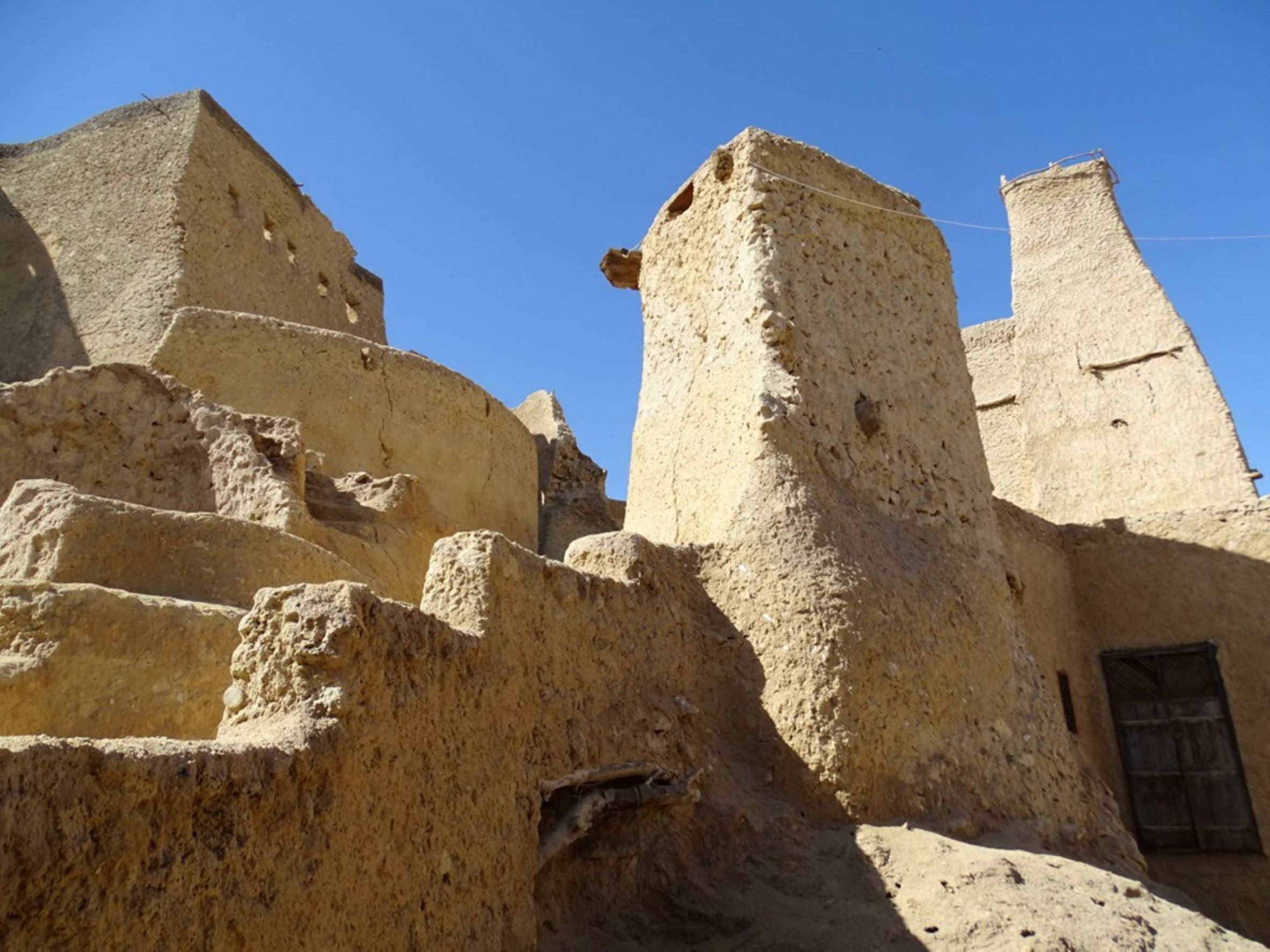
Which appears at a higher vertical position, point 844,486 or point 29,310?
point 29,310

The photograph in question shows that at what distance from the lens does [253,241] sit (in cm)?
1098

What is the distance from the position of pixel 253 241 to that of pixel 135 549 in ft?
25.1

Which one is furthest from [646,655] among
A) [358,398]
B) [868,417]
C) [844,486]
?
[358,398]

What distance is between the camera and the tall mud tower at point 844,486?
14.6 ft

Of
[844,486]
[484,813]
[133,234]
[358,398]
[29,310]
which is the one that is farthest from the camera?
[29,310]

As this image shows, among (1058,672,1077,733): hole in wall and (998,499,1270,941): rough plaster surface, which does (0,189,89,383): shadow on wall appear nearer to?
(998,499,1270,941): rough plaster surface

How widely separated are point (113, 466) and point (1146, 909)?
5.26 metres

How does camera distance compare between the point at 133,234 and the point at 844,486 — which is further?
the point at 133,234

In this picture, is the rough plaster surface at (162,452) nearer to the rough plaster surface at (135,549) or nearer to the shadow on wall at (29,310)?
the rough plaster surface at (135,549)

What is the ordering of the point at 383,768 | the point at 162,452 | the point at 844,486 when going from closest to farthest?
the point at 383,768
the point at 844,486
the point at 162,452

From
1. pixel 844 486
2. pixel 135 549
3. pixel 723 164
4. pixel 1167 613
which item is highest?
pixel 723 164

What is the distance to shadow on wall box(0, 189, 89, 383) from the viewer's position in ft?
32.3

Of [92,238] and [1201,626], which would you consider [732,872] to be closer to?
[1201,626]

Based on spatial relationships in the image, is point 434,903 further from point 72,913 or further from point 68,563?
point 68,563
